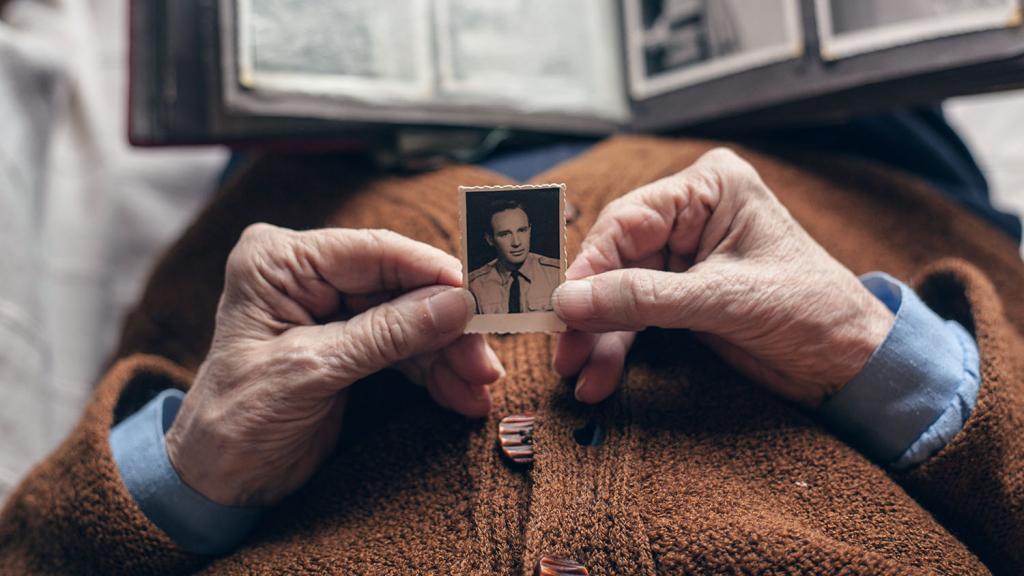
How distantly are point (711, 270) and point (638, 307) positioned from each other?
0.23ft

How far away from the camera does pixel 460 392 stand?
0.61 meters

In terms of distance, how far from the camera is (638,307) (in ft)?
1.75

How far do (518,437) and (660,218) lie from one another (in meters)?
0.20

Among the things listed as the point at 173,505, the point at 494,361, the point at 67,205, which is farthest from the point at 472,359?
the point at 67,205

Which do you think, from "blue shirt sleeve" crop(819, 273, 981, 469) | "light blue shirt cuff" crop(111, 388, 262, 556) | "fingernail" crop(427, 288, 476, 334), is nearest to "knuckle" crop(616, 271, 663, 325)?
"fingernail" crop(427, 288, 476, 334)

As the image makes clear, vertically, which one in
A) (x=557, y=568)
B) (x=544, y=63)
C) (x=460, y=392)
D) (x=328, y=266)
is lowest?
(x=557, y=568)

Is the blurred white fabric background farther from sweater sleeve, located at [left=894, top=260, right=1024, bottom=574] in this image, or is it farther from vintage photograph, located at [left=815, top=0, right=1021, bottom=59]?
sweater sleeve, located at [left=894, top=260, right=1024, bottom=574]

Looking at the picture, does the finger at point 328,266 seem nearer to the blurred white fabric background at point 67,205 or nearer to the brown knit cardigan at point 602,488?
the brown knit cardigan at point 602,488

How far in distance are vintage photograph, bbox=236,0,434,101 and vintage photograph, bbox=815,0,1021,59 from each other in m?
0.43

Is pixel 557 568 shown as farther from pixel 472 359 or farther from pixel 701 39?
pixel 701 39

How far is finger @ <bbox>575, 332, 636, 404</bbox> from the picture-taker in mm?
598

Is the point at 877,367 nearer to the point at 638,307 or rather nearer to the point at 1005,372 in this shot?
the point at 1005,372

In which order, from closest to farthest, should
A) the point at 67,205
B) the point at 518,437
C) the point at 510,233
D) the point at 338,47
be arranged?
the point at 510,233
the point at 518,437
the point at 338,47
the point at 67,205

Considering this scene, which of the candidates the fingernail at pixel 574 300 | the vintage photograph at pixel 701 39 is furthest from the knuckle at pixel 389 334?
the vintage photograph at pixel 701 39
